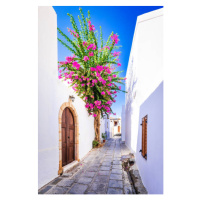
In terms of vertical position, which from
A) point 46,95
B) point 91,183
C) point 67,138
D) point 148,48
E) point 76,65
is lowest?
point 91,183

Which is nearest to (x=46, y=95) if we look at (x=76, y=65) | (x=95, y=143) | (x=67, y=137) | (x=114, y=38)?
(x=67, y=137)

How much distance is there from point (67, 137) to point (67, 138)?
38 millimetres

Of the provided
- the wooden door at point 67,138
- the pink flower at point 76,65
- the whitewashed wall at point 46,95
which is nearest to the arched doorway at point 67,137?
the wooden door at point 67,138

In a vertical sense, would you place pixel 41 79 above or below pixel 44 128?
above

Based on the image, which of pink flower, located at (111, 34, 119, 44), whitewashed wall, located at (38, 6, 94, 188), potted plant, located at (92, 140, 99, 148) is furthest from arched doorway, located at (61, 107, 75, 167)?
pink flower, located at (111, 34, 119, 44)

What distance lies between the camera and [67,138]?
479 cm

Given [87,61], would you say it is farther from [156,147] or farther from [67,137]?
[156,147]

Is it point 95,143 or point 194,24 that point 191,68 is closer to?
point 194,24

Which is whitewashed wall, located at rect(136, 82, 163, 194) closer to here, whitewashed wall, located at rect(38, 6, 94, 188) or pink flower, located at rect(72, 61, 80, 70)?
whitewashed wall, located at rect(38, 6, 94, 188)

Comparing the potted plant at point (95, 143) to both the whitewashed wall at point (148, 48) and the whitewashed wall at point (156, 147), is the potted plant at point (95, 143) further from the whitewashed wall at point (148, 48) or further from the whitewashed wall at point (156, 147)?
the whitewashed wall at point (156, 147)
